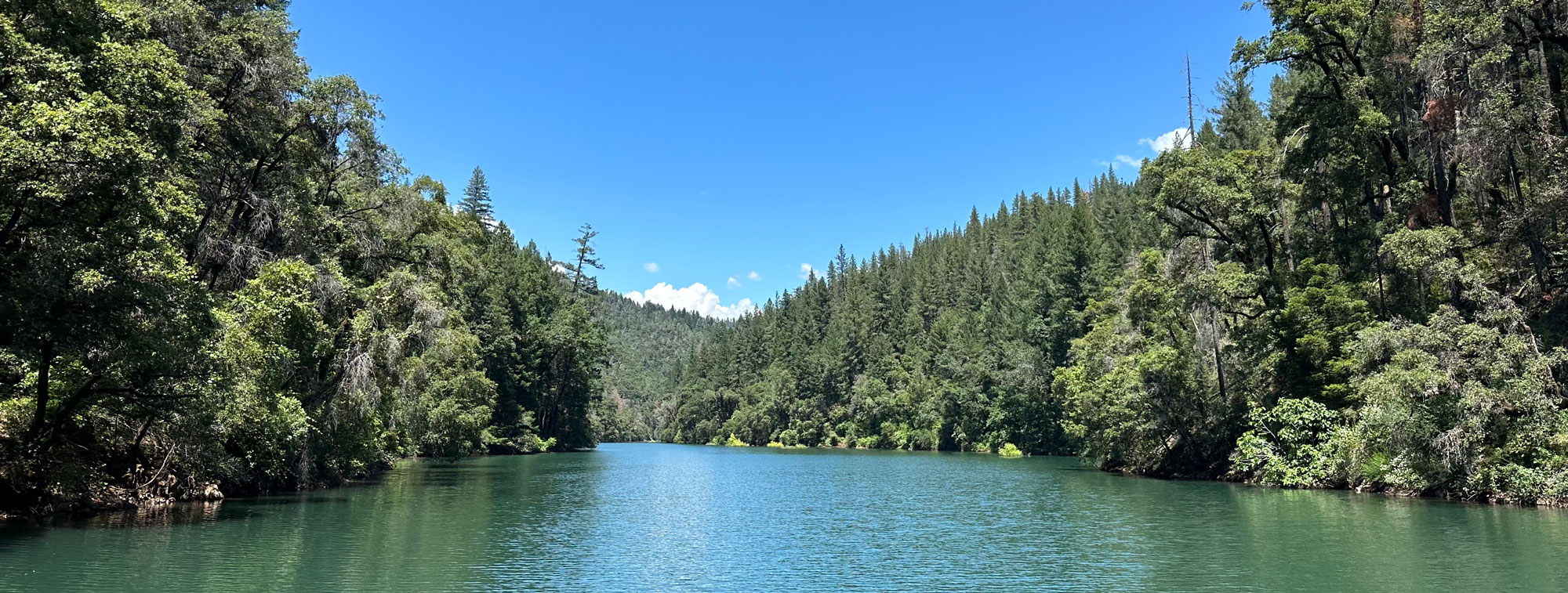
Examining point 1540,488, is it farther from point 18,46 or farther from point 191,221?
point 18,46

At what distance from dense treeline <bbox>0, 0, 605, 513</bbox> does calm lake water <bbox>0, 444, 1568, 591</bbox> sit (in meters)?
2.12

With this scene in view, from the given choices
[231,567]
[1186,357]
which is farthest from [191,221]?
[1186,357]

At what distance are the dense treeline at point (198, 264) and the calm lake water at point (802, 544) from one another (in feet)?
6.94

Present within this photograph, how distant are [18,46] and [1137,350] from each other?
46.3m

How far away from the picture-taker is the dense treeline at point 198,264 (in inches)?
606

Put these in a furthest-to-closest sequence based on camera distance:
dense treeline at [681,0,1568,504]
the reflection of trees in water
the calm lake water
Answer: dense treeline at [681,0,1568,504], the reflection of trees in water, the calm lake water

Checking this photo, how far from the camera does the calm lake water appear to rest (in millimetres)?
15312

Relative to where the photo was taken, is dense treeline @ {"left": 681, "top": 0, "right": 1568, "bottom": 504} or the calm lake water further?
dense treeline @ {"left": 681, "top": 0, "right": 1568, "bottom": 504}

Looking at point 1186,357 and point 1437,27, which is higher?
point 1437,27

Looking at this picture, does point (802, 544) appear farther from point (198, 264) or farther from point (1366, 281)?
point (1366, 281)

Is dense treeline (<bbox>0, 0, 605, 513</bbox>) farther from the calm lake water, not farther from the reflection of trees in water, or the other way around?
the calm lake water

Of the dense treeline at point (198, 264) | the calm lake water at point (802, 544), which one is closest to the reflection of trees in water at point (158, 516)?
the calm lake water at point (802, 544)

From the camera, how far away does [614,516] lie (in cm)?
2648

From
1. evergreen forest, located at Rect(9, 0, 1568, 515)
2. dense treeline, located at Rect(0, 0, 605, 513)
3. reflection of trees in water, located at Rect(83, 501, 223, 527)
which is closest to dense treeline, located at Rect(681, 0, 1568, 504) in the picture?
evergreen forest, located at Rect(9, 0, 1568, 515)
